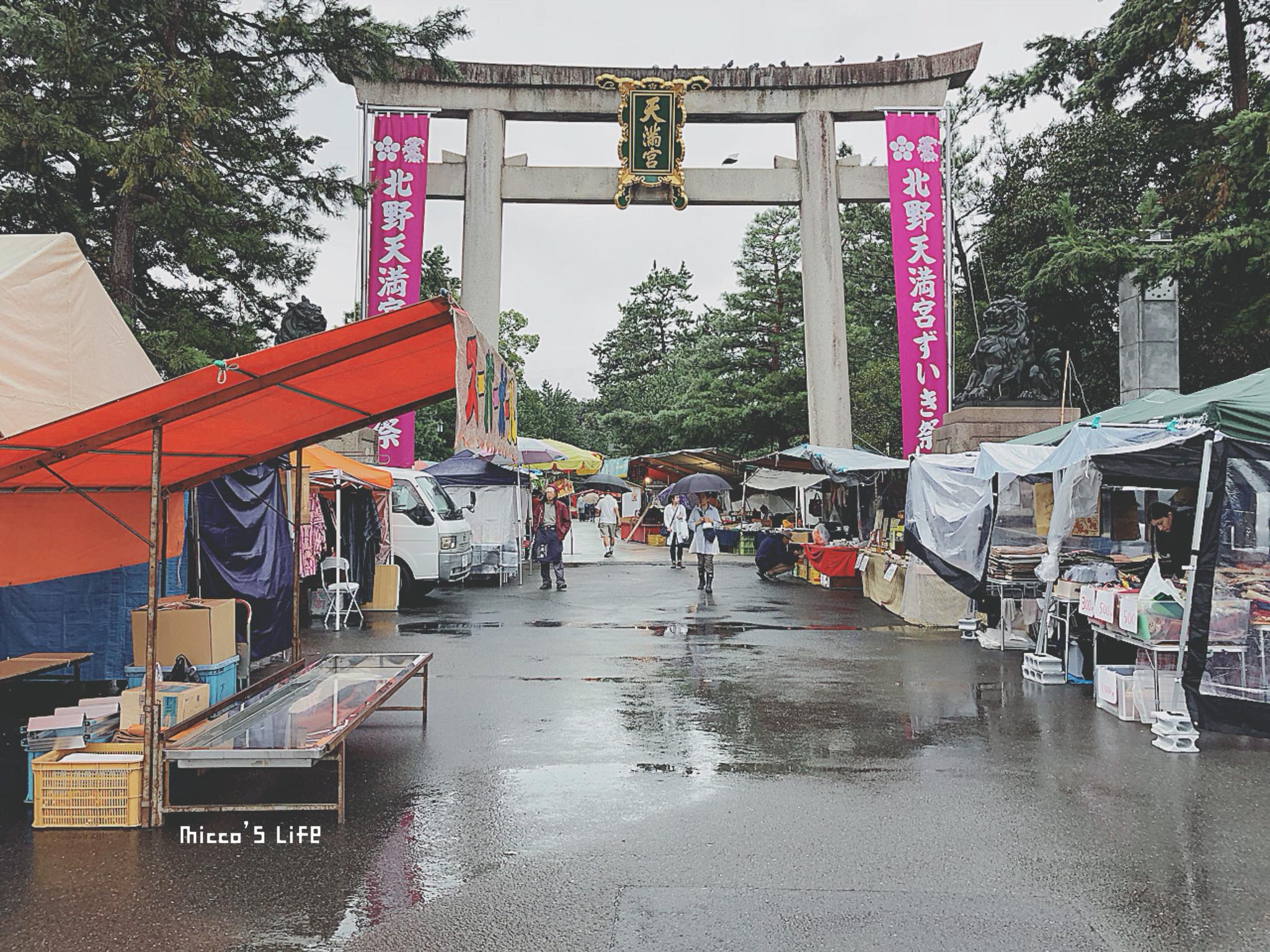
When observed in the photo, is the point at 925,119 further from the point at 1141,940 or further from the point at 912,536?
the point at 1141,940

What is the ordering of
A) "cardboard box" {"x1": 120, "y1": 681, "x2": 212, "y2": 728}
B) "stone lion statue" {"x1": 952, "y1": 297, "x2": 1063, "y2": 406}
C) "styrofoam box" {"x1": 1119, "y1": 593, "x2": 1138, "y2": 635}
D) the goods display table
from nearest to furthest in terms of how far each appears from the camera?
"cardboard box" {"x1": 120, "y1": 681, "x2": 212, "y2": 728}
the goods display table
"styrofoam box" {"x1": 1119, "y1": 593, "x2": 1138, "y2": 635}
"stone lion statue" {"x1": 952, "y1": 297, "x2": 1063, "y2": 406}

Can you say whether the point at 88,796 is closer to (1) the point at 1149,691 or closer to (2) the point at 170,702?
(2) the point at 170,702

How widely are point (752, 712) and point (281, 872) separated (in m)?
4.32

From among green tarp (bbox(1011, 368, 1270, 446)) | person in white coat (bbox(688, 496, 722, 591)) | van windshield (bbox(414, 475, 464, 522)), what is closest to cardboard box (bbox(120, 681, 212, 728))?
green tarp (bbox(1011, 368, 1270, 446))

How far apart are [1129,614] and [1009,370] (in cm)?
712

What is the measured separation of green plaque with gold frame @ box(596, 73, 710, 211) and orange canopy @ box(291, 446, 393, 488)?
9397 mm

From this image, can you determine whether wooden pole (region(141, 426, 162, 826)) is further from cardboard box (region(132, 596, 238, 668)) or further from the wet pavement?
cardboard box (region(132, 596, 238, 668))

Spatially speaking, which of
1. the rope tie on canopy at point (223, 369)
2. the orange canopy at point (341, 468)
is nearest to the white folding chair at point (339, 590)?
the orange canopy at point (341, 468)

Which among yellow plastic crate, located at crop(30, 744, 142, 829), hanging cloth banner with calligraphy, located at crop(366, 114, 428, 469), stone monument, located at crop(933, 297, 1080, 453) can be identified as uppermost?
hanging cloth banner with calligraphy, located at crop(366, 114, 428, 469)

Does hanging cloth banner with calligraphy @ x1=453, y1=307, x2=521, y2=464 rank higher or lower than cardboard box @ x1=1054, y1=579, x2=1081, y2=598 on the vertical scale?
higher

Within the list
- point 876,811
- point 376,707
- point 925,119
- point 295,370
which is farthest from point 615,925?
point 925,119

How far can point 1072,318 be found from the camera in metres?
22.4

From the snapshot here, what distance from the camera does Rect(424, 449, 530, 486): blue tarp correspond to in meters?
19.7

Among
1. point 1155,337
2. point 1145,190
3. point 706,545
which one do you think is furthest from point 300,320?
point 1145,190
